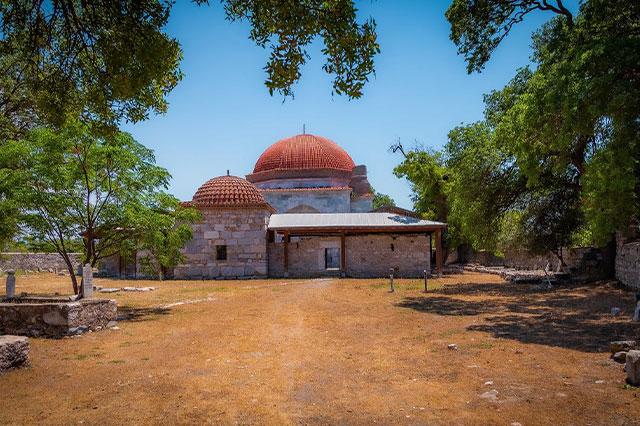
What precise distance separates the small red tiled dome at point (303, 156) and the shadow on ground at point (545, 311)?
707 inches

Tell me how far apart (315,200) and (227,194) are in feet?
28.2

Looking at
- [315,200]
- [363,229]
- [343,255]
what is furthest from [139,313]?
[315,200]

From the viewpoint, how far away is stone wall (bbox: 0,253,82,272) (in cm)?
2897

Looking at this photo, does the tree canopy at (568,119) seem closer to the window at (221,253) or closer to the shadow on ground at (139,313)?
the shadow on ground at (139,313)

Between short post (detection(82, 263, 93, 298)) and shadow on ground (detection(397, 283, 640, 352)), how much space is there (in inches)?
314

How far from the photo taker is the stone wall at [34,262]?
1141 inches

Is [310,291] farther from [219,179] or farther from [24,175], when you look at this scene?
[219,179]

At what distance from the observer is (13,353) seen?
236 inches

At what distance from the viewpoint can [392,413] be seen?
4.27m

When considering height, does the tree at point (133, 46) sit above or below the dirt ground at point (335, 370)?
above

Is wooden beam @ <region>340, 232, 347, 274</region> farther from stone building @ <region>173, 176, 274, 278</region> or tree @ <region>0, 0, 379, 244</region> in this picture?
tree @ <region>0, 0, 379, 244</region>

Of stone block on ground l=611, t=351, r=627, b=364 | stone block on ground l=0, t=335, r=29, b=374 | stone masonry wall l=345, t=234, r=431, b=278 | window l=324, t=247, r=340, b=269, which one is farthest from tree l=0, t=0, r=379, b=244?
window l=324, t=247, r=340, b=269

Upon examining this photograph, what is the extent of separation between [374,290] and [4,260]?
78.7 feet

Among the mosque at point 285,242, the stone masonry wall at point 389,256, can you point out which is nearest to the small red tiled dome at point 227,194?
the mosque at point 285,242
